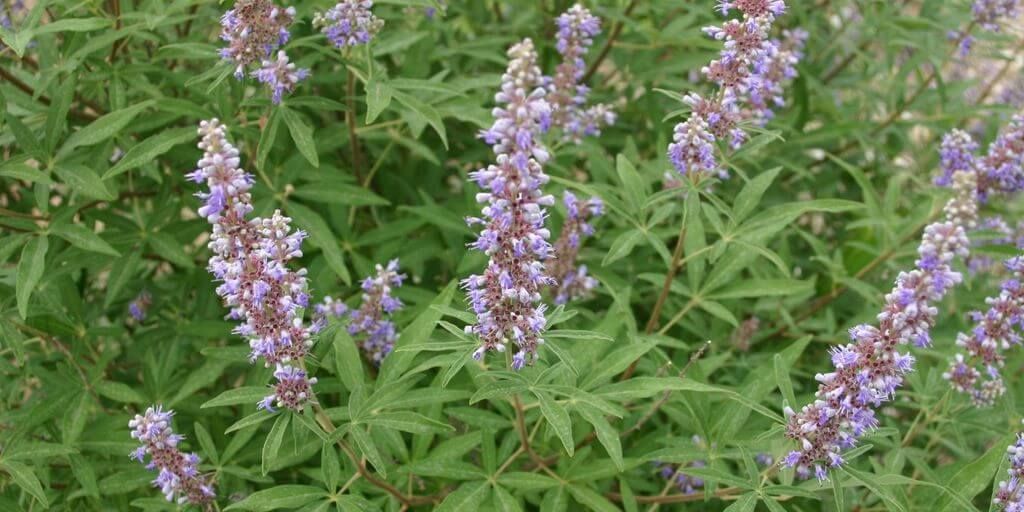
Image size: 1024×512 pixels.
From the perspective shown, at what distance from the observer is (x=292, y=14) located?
4469 mm

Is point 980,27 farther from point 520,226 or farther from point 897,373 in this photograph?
point 520,226

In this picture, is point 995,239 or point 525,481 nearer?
point 525,481

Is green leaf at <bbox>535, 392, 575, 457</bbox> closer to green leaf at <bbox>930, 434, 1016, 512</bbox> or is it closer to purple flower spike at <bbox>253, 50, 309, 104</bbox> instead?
green leaf at <bbox>930, 434, 1016, 512</bbox>

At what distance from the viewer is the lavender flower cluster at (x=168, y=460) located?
3.97m

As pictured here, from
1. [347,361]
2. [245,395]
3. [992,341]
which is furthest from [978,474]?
[245,395]

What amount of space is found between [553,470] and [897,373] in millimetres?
1885

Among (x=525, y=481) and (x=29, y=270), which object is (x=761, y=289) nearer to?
(x=525, y=481)

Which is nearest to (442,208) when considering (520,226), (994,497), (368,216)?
(368,216)

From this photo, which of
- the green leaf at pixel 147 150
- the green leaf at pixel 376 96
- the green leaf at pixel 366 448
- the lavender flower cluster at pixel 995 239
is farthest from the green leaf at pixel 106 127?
the lavender flower cluster at pixel 995 239

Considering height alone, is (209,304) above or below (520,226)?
below

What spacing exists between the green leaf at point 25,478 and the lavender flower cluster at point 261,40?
6.54ft

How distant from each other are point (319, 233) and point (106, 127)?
1154 millimetres

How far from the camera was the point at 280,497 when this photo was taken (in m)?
4.16

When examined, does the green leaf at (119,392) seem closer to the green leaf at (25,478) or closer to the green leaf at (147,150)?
the green leaf at (25,478)
